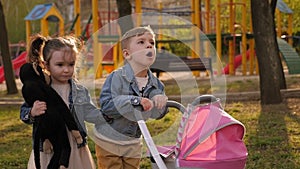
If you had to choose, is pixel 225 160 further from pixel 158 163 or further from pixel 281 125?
pixel 281 125

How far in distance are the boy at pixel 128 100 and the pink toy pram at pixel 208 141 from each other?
330 millimetres

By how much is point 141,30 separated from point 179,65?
1086 cm

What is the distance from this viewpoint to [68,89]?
3.91m

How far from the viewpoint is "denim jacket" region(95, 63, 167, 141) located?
12.0 feet

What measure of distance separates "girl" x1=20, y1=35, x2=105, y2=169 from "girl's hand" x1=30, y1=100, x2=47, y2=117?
0.19 feet

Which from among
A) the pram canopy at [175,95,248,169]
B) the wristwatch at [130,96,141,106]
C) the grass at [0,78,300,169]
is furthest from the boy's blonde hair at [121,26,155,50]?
the pram canopy at [175,95,248,169]

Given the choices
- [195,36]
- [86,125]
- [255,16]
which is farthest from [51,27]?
[86,125]

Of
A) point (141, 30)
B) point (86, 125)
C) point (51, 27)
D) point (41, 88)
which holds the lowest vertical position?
point (51, 27)

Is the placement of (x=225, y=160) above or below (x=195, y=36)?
above

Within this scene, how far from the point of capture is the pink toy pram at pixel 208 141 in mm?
3020

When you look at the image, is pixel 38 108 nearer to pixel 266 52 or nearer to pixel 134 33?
pixel 134 33

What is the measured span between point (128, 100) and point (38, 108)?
55 cm

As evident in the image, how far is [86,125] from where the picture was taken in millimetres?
4016

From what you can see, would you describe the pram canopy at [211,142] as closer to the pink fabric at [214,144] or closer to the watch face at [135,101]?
the pink fabric at [214,144]
